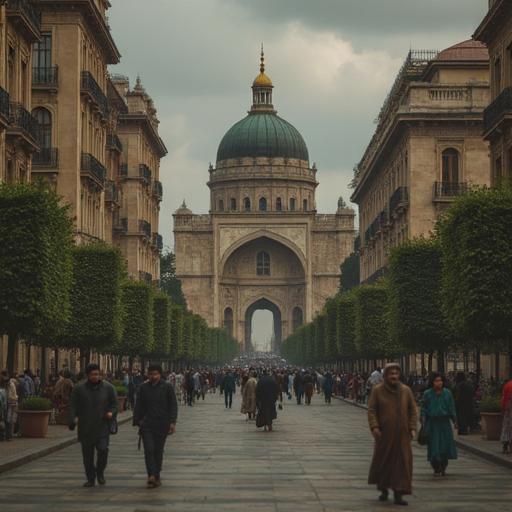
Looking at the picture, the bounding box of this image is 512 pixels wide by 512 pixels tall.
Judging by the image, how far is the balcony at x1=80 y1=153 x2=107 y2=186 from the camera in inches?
2485

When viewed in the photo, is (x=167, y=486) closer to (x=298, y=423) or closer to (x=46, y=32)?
(x=298, y=423)

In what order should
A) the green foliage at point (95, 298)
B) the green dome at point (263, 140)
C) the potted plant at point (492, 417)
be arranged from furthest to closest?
the green dome at point (263, 140) < the green foliage at point (95, 298) < the potted plant at point (492, 417)

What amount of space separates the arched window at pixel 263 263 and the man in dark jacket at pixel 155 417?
145736 millimetres

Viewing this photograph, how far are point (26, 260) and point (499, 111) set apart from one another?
17763 millimetres

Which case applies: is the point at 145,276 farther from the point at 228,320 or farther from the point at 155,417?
the point at 228,320

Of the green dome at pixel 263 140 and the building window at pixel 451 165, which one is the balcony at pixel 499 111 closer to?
the building window at pixel 451 165

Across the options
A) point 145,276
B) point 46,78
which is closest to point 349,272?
point 145,276

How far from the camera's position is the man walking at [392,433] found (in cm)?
1852

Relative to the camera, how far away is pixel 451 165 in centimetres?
7025

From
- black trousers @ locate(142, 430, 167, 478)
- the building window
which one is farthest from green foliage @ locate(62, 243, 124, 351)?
black trousers @ locate(142, 430, 167, 478)

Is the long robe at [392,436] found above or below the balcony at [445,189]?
below

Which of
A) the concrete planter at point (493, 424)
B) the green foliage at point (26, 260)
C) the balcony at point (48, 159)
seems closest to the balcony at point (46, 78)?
the balcony at point (48, 159)

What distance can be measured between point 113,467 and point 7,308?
11.9 m

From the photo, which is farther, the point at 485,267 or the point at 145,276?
the point at 145,276
